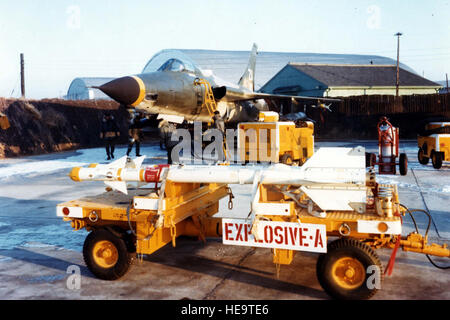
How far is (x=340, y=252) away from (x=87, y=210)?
304 cm

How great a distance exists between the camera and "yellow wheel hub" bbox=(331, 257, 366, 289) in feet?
13.6

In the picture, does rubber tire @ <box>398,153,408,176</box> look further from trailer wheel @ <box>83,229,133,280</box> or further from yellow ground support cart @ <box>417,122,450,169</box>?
trailer wheel @ <box>83,229,133,280</box>

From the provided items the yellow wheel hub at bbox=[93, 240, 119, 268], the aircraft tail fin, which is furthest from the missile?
the aircraft tail fin

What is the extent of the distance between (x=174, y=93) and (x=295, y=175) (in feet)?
26.2

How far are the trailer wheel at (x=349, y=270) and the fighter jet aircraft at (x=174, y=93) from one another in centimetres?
742

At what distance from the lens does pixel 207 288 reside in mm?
4598

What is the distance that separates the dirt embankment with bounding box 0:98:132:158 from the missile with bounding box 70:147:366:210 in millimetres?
19351

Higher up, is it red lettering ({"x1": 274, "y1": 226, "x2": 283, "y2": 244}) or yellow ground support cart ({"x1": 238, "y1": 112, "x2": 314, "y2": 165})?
yellow ground support cart ({"x1": 238, "y1": 112, "x2": 314, "y2": 165})

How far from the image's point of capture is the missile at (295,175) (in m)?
4.48

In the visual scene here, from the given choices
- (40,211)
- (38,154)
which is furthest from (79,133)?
(40,211)

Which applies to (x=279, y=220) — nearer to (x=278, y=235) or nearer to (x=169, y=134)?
(x=278, y=235)

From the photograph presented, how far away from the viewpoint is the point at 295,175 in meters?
4.63

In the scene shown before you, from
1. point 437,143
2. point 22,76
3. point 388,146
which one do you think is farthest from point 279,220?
point 22,76

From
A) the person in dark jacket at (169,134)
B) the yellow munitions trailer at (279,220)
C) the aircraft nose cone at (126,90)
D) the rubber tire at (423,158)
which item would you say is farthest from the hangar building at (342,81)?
the yellow munitions trailer at (279,220)
